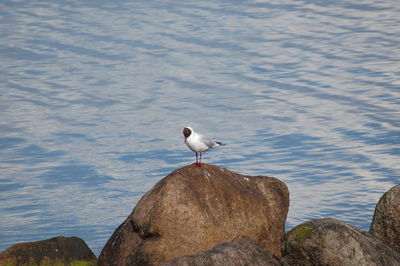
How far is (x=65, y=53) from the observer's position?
3391cm

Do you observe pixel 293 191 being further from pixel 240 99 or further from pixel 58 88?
pixel 58 88

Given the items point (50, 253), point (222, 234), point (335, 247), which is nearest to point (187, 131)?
point (222, 234)

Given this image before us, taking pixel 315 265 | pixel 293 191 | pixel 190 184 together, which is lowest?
pixel 293 191

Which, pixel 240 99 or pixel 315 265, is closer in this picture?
pixel 315 265

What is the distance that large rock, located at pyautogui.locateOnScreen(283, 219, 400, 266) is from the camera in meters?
10.6

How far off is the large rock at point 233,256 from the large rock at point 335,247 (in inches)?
22.9

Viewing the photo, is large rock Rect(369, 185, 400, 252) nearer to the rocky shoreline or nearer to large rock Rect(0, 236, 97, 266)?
the rocky shoreline

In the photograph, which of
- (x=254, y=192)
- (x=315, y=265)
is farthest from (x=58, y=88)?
(x=315, y=265)

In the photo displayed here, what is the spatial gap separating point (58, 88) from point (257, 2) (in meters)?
17.6

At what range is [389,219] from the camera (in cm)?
1165

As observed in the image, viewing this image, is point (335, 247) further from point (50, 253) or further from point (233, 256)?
point (50, 253)

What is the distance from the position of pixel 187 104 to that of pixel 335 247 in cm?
1658

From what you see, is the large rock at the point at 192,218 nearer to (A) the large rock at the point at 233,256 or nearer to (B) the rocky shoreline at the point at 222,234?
(B) the rocky shoreline at the point at 222,234

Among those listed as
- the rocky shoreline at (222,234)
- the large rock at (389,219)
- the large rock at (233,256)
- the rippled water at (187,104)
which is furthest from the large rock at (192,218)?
the rippled water at (187,104)
